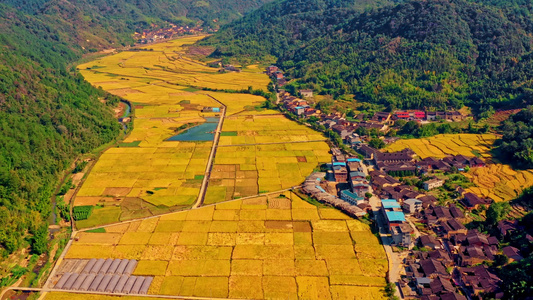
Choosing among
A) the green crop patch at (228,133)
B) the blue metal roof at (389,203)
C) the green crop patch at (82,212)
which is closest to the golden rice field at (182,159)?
the green crop patch at (82,212)

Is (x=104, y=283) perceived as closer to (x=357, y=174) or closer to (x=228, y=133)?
(x=357, y=174)

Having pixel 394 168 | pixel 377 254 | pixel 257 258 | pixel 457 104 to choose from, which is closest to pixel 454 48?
pixel 457 104

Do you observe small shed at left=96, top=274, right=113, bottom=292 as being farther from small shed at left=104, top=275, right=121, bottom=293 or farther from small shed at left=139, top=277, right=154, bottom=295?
small shed at left=139, top=277, right=154, bottom=295

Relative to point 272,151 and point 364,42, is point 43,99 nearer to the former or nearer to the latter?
point 272,151

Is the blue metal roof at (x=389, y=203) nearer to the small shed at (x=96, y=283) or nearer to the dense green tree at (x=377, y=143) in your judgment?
the dense green tree at (x=377, y=143)

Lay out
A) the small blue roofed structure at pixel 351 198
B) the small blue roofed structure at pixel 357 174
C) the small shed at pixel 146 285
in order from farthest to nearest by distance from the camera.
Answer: the small blue roofed structure at pixel 357 174
the small blue roofed structure at pixel 351 198
the small shed at pixel 146 285

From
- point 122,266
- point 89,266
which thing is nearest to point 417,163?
point 122,266

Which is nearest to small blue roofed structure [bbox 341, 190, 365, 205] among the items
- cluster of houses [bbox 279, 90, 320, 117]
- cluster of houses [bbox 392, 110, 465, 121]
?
cluster of houses [bbox 392, 110, 465, 121]
